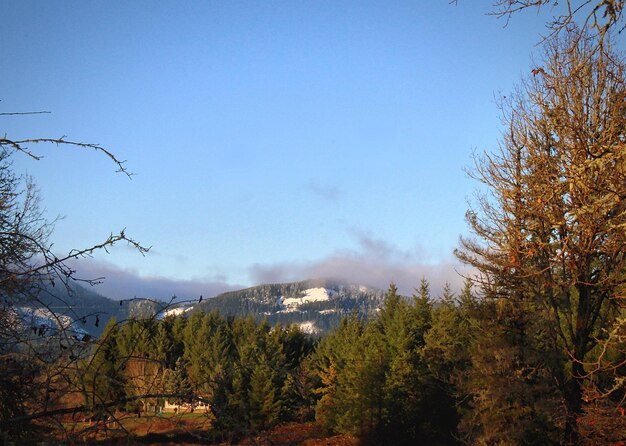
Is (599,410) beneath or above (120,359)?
beneath

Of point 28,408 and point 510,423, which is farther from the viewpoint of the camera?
point 510,423

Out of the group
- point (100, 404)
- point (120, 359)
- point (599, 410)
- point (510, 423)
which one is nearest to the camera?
point (100, 404)

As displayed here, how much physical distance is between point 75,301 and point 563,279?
1106 centimetres

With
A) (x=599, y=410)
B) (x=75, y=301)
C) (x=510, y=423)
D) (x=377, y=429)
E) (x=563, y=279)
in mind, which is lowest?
(x=377, y=429)

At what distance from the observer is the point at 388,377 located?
36406 mm

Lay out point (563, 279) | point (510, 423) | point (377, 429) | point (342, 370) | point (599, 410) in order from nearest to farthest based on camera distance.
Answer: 1. point (599, 410)
2. point (563, 279)
3. point (510, 423)
4. point (377, 429)
5. point (342, 370)

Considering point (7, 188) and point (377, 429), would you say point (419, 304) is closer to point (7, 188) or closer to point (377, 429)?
point (377, 429)

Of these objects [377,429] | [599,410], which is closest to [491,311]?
[599,410]

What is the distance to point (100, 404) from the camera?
2.68 meters

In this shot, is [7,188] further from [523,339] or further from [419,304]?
[419,304]

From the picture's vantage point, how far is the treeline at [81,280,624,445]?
280 centimetres

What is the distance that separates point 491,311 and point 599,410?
9965mm

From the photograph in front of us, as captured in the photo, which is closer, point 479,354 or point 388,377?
point 479,354

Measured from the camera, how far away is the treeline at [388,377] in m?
2.80
